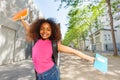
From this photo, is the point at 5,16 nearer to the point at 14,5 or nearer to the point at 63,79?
the point at 14,5

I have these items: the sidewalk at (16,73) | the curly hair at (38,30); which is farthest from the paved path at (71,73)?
the curly hair at (38,30)

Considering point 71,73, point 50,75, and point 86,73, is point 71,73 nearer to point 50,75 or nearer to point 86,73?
point 86,73

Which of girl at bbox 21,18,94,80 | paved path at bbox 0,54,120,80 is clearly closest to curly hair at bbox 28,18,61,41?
girl at bbox 21,18,94,80

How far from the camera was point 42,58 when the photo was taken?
2.56 m

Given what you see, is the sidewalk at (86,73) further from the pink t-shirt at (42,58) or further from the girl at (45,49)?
the pink t-shirt at (42,58)

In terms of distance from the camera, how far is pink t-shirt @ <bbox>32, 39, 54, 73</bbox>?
2559 mm

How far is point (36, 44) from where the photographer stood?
8.88 feet

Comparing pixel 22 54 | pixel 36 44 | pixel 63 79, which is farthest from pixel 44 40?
pixel 22 54

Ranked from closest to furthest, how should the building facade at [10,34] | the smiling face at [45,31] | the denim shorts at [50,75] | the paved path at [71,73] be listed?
the denim shorts at [50,75]
the smiling face at [45,31]
the paved path at [71,73]
the building facade at [10,34]

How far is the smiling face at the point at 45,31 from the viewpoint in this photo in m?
2.75

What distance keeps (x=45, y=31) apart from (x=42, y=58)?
1.26 feet

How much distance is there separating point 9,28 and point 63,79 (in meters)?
7.97

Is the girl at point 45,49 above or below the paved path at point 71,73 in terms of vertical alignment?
above

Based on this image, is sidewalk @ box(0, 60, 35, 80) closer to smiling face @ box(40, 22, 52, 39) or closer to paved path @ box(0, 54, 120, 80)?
paved path @ box(0, 54, 120, 80)
